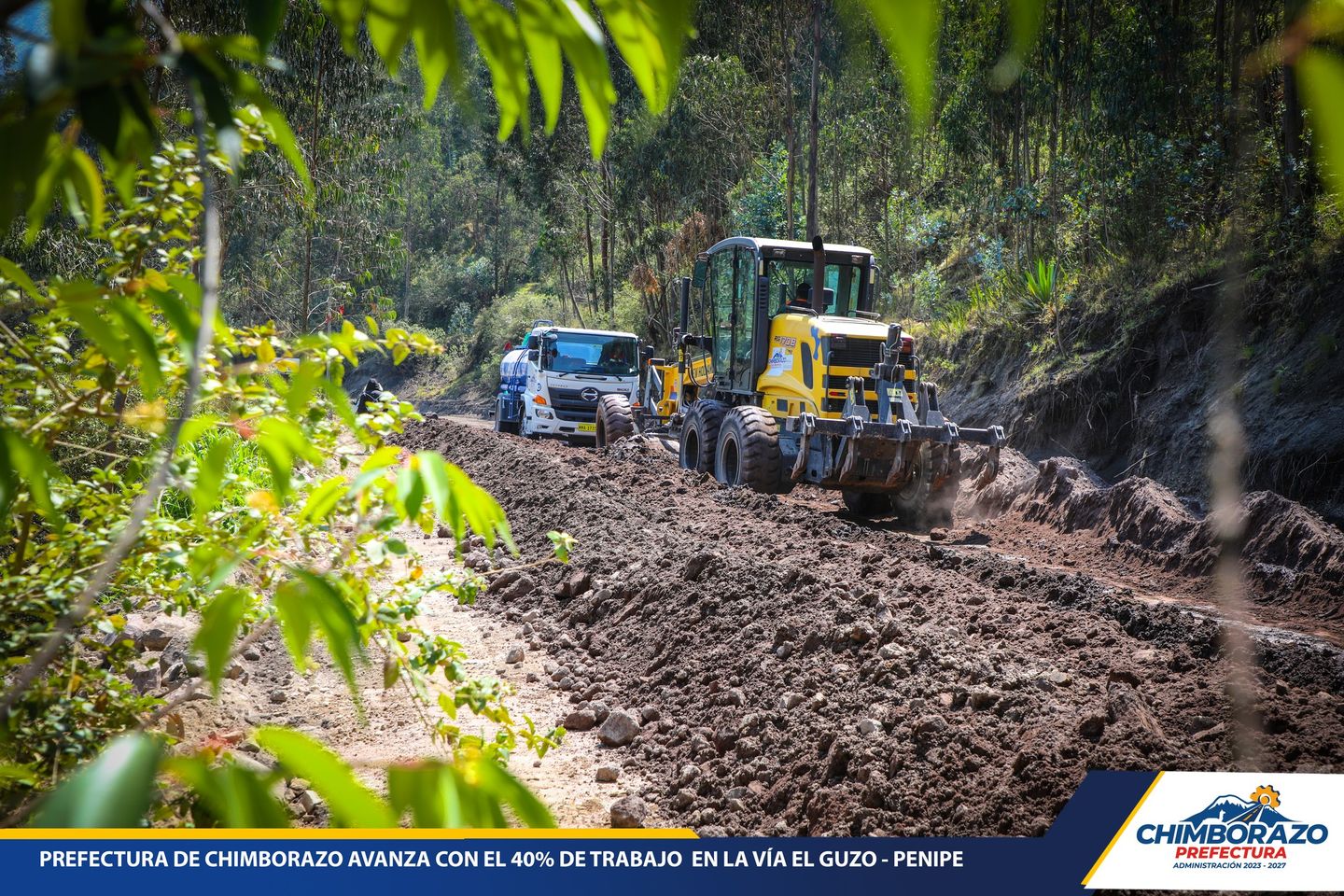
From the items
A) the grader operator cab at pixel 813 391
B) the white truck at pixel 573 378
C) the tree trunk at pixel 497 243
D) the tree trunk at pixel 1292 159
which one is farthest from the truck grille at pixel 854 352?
the tree trunk at pixel 497 243

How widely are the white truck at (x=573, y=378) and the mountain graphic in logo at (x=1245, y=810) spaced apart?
17.3 meters

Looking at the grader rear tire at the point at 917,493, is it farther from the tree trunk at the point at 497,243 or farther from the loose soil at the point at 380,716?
the tree trunk at the point at 497,243

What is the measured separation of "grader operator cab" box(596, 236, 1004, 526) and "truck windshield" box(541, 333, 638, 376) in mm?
6262

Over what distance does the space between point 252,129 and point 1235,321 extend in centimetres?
1363

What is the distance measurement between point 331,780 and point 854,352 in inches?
459

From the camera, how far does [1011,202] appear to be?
18141 millimetres

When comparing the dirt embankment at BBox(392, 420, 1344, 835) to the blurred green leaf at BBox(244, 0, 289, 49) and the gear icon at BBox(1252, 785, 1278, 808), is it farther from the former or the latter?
the blurred green leaf at BBox(244, 0, 289, 49)

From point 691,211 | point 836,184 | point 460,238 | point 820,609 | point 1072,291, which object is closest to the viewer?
point 820,609

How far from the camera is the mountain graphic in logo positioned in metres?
2.93

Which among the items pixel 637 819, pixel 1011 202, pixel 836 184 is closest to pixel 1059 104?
pixel 1011 202

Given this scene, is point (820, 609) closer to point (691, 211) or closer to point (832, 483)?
point (832, 483)

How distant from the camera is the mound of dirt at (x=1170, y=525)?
8203 mm

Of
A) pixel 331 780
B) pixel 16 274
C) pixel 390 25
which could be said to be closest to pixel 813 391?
pixel 16 274

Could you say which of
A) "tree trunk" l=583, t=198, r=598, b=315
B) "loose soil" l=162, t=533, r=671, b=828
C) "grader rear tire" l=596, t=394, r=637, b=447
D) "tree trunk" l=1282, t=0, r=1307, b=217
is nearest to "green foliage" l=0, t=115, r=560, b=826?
"loose soil" l=162, t=533, r=671, b=828
